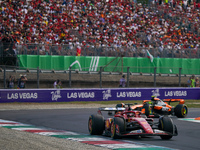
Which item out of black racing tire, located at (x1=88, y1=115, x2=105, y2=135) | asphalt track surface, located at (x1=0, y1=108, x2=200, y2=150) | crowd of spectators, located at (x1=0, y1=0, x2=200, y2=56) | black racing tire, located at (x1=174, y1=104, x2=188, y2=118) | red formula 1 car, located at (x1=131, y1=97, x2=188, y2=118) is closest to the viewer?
asphalt track surface, located at (x1=0, y1=108, x2=200, y2=150)

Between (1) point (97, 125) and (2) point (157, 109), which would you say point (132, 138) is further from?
(2) point (157, 109)

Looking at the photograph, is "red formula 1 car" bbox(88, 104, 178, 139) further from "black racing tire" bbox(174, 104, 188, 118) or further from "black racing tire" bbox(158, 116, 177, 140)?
"black racing tire" bbox(174, 104, 188, 118)

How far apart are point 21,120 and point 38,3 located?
17.5 meters

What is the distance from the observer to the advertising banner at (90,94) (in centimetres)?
2439

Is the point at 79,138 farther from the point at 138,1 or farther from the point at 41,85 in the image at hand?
the point at 138,1

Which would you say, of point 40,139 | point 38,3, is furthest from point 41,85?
point 40,139

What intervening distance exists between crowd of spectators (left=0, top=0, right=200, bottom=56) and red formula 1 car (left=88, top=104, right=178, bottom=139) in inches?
691

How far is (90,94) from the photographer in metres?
26.6

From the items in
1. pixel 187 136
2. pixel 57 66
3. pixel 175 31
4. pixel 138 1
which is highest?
pixel 138 1

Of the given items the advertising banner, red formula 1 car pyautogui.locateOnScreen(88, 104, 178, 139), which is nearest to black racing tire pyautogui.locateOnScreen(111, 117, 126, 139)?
red formula 1 car pyautogui.locateOnScreen(88, 104, 178, 139)

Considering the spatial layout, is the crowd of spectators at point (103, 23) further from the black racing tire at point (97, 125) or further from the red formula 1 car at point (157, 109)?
the black racing tire at point (97, 125)

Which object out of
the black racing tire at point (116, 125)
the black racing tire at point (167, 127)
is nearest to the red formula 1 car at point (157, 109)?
the black racing tire at point (167, 127)

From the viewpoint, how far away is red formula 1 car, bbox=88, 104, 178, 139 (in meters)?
11.2

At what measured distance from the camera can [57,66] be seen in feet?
98.1
